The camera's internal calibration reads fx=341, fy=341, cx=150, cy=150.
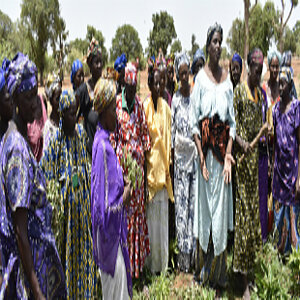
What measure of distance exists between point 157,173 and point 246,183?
971 mm

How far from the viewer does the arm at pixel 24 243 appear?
169 centimetres

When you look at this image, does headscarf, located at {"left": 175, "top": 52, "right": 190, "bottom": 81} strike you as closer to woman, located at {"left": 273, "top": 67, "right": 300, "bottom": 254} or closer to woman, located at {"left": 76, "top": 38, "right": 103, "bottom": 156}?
woman, located at {"left": 76, "top": 38, "right": 103, "bottom": 156}

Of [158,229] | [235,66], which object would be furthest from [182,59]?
[158,229]

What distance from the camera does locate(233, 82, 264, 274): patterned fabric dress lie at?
11.8 feet

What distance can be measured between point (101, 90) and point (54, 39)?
3205cm

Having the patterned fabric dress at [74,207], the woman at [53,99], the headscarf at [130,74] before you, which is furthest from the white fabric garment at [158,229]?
the woman at [53,99]

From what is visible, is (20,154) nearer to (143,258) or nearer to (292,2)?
(143,258)

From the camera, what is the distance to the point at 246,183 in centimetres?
362

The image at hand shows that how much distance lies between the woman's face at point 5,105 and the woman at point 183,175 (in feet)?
8.14

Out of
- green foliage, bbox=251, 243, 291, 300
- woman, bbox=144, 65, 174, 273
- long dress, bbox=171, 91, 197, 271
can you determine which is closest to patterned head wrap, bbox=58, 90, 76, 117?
woman, bbox=144, 65, 174, 273

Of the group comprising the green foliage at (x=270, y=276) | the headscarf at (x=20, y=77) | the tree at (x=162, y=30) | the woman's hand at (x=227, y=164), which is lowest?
the green foliage at (x=270, y=276)

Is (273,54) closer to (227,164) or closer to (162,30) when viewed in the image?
(227,164)

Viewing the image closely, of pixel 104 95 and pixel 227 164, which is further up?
pixel 104 95

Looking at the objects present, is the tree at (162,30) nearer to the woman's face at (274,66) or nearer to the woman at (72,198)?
the woman's face at (274,66)
